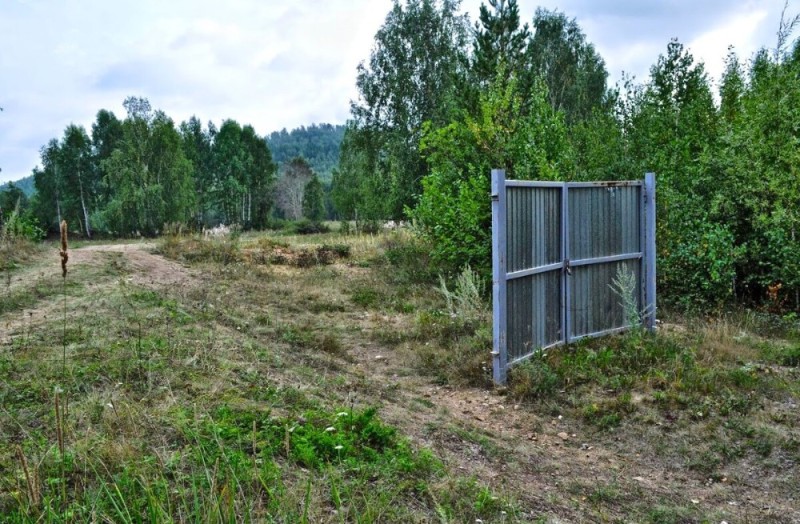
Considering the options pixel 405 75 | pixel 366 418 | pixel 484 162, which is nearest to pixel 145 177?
pixel 405 75

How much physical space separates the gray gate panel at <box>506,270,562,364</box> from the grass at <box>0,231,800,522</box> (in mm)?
242

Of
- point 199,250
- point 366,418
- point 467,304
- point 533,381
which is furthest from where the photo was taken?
point 199,250

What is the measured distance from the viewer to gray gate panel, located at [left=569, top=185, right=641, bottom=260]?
7336 millimetres

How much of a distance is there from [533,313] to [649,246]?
2492mm

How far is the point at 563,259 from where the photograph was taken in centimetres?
717

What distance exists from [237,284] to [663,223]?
8.42 m

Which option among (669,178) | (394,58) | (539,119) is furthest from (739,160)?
(394,58)

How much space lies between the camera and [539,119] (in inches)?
425

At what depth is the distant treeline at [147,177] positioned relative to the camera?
34.5 metres

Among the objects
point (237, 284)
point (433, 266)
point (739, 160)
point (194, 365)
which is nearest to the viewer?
point (194, 365)

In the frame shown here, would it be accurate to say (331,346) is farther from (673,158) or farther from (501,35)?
(501,35)

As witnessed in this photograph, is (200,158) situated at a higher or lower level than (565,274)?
higher

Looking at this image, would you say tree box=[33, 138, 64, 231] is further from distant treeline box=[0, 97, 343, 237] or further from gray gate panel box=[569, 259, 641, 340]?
gray gate panel box=[569, 259, 641, 340]

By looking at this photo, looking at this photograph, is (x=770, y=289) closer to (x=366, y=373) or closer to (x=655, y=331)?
(x=655, y=331)
